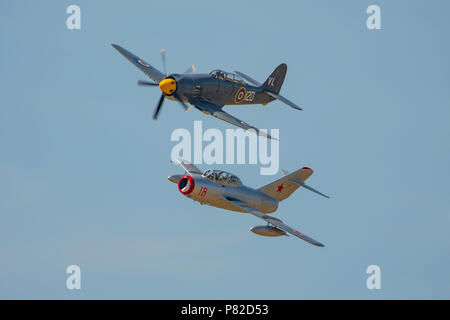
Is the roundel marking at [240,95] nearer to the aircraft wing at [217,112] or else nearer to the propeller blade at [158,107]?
the aircraft wing at [217,112]

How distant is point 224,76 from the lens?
60906mm

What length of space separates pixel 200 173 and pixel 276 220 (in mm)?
5826

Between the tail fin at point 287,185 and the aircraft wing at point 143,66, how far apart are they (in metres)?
10.2

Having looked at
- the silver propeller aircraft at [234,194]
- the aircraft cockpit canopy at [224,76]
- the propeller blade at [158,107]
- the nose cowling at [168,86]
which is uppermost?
the aircraft cockpit canopy at [224,76]

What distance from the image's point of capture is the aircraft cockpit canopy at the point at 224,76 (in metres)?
60.6

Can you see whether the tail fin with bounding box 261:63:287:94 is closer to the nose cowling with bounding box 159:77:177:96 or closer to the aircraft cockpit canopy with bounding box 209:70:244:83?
the aircraft cockpit canopy with bounding box 209:70:244:83

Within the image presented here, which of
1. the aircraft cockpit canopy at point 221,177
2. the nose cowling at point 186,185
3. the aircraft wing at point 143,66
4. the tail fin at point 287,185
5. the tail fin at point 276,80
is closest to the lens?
the nose cowling at point 186,185

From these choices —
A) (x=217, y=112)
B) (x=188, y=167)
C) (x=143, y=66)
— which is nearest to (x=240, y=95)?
(x=217, y=112)

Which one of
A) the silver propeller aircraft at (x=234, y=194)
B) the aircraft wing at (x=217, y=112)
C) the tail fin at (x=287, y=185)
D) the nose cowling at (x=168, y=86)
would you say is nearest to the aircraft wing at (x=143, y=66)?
the aircraft wing at (x=217, y=112)

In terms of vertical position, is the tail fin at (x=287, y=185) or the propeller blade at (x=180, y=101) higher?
the propeller blade at (x=180, y=101)

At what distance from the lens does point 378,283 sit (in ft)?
173

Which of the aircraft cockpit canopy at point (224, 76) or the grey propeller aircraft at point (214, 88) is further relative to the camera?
the aircraft cockpit canopy at point (224, 76)
